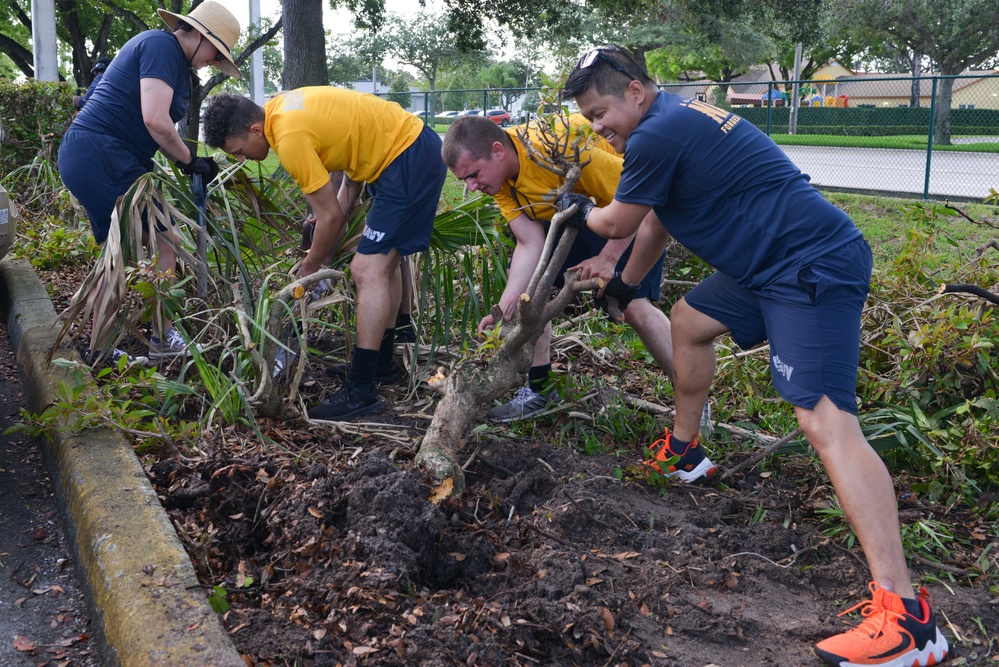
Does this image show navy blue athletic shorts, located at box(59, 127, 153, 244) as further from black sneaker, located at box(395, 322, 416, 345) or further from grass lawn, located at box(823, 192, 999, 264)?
grass lawn, located at box(823, 192, 999, 264)

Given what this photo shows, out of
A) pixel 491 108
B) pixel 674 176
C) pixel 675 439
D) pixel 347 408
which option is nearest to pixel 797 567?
pixel 675 439

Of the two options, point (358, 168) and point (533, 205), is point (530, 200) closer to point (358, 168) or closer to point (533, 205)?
point (533, 205)

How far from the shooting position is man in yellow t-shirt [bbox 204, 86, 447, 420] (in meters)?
4.04

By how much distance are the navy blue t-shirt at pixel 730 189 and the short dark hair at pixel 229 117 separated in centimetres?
196

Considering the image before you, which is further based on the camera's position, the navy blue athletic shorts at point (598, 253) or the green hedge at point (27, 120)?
the green hedge at point (27, 120)

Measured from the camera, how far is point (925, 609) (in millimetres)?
2395

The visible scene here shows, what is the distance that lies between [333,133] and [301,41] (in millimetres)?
7944

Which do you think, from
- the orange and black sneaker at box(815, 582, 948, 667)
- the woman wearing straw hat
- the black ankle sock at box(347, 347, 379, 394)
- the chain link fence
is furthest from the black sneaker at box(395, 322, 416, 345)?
the chain link fence

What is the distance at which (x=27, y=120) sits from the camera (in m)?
9.45

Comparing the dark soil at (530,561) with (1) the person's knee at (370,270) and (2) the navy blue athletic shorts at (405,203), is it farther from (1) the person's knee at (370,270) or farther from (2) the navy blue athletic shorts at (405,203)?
(2) the navy blue athletic shorts at (405,203)

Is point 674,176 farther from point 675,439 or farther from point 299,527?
point 299,527

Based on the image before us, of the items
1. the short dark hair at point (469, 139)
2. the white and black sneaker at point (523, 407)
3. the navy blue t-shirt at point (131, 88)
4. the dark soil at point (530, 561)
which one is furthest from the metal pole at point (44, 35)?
the dark soil at point (530, 561)

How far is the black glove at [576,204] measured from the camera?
3.38 meters

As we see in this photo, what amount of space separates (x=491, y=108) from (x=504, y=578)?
19831 mm
